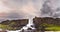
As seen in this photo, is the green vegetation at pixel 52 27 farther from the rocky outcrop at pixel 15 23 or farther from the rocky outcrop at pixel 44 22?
the rocky outcrop at pixel 15 23

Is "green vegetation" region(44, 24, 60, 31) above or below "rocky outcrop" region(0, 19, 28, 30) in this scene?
below

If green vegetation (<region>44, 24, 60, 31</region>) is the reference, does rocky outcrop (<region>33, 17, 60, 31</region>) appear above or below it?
above

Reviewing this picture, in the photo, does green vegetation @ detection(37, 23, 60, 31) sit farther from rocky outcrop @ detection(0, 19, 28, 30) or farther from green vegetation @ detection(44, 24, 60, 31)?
rocky outcrop @ detection(0, 19, 28, 30)

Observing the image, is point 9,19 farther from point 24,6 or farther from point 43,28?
point 43,28

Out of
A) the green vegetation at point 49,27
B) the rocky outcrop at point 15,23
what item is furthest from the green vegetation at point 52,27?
the rocky outcrop at point 15,23

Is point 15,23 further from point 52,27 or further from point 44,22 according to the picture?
point 52,27

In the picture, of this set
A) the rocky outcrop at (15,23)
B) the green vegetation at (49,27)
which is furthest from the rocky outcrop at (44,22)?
the rocky outcrop at (15,23)

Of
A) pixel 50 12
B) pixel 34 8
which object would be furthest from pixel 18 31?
pixel 50 12

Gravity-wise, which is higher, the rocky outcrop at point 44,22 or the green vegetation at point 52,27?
the rocky outcrop at point 44,22

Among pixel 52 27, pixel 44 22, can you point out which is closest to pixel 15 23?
pixel 44 22

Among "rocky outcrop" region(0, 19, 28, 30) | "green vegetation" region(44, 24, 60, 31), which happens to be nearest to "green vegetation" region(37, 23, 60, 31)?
"green vegetation" region(44, 24, 60, 31)

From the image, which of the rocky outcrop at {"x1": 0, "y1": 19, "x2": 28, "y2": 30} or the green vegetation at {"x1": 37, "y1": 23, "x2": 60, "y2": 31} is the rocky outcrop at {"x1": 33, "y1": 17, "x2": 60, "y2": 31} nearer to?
the green vegetation at {"x1": 37, "y1": 23, "x2": 60, "y2": 31}

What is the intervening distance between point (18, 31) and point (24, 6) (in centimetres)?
35

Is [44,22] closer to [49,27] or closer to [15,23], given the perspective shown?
[49,27]
